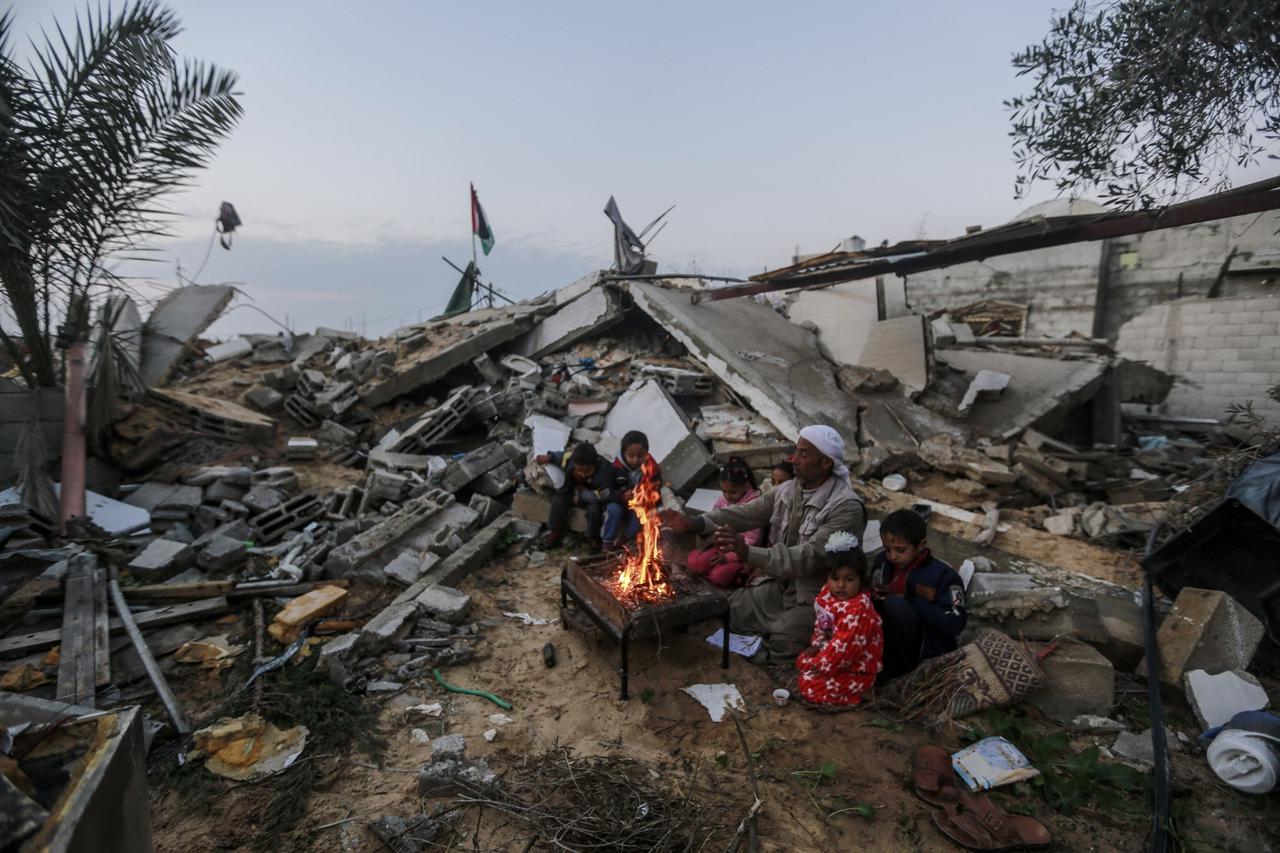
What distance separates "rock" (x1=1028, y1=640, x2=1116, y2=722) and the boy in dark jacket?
22.8 inches

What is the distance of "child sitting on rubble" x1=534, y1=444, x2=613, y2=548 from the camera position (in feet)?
22.1

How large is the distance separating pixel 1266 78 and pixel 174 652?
28.0ft

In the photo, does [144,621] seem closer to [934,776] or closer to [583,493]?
[583,493]

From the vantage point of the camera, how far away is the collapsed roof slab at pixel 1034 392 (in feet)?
30.2

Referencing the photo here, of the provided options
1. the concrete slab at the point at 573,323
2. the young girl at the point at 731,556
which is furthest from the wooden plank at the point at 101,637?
the concrete slab at the point at 573,323

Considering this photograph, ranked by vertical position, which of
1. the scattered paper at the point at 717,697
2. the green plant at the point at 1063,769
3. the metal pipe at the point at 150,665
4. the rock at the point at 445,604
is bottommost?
the green plant at the point at 1063,769

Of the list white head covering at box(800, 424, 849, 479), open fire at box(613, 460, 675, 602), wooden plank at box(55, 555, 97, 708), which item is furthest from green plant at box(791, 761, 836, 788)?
wooden plank at box(55, 555, 97, 708)

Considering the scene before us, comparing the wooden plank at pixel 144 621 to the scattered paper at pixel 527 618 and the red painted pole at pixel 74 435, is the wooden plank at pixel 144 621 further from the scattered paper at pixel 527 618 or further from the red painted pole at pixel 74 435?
the red painted pole at pixel 74 435

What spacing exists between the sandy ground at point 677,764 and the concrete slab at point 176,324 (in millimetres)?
9689

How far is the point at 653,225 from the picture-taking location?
1177cm

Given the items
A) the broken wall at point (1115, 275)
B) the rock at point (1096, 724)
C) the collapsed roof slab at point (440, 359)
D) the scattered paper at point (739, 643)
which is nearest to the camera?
the rock at point (1096, 724)

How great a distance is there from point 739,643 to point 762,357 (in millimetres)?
5357

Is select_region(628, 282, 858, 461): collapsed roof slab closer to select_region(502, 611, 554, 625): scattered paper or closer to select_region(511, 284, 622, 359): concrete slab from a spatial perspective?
select_region(511, 284, 622, 359): concrete slab

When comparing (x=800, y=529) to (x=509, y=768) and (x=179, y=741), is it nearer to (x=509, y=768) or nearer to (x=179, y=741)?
(x=509, y=768)
